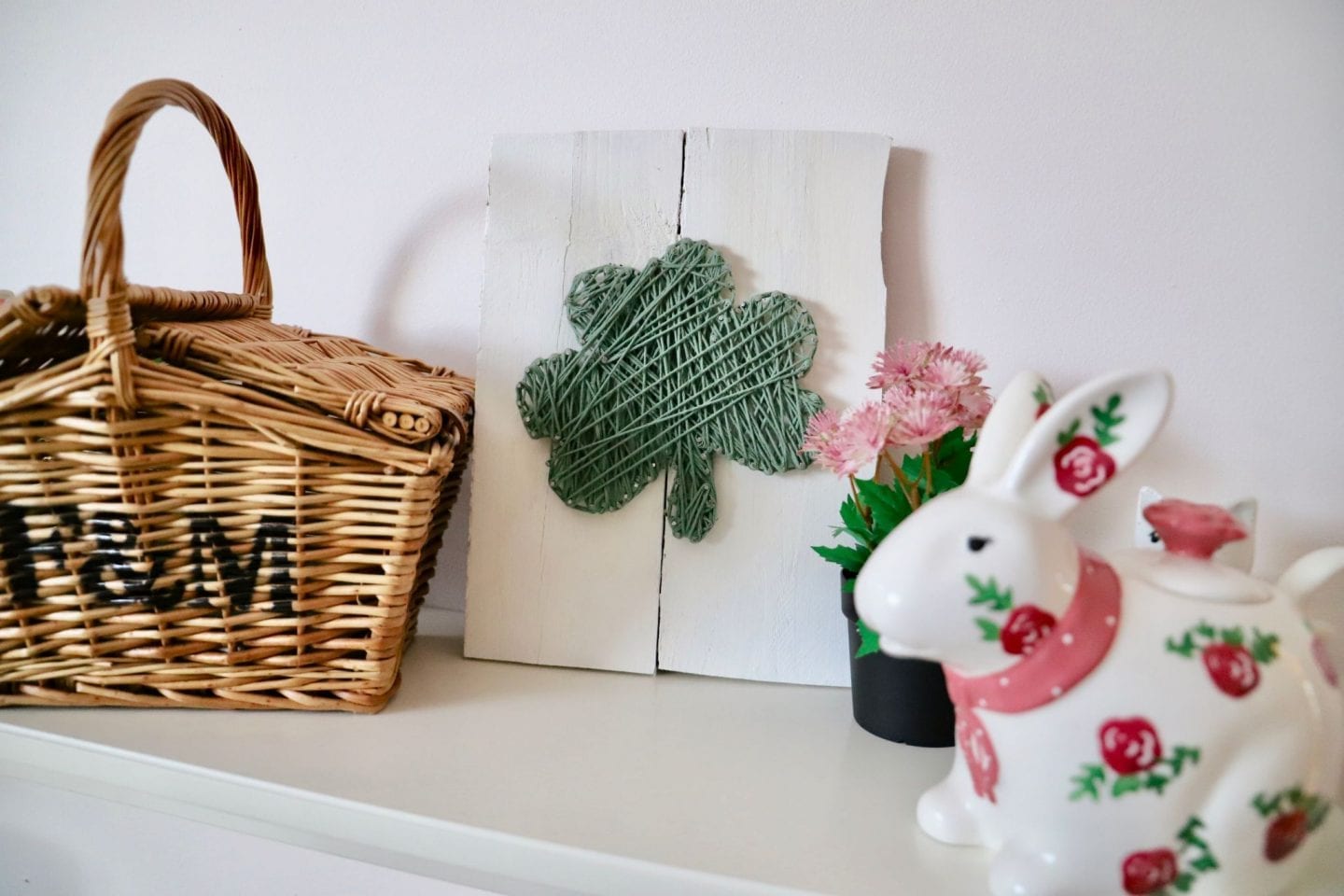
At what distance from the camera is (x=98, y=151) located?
21.1 inches

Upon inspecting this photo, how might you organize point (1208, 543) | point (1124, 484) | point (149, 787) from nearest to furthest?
1. point (1208, 543)
2. point (149, 787)
3. point (1124, 484)

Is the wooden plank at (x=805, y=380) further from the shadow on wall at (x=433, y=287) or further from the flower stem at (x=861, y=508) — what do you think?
the shadow on wall at (x=433, y=287)

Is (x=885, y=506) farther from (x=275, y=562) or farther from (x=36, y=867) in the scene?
(x=36, y=867)

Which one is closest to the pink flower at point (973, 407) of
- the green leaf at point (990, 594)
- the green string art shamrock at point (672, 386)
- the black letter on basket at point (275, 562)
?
the green string art shamrock at point (672, 386)

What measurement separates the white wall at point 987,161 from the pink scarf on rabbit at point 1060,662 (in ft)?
0.85

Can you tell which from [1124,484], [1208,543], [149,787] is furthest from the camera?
[1124,484]

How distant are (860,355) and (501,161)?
0.33 meters

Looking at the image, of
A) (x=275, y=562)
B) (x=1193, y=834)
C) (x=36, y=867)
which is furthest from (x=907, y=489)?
(x=36, y=867)

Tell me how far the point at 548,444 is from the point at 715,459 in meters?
0.13

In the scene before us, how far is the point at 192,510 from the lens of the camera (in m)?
0.58

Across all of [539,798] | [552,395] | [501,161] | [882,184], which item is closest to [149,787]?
[539,798]

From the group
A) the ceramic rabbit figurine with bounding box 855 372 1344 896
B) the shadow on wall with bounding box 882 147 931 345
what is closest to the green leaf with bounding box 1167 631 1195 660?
the ceramic rabbit figurine with bounding box 855 372 1344 896

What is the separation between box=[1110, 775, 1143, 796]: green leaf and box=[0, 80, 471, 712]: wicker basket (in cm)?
43

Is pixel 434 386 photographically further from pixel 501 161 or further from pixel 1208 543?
pixel 1208 543
